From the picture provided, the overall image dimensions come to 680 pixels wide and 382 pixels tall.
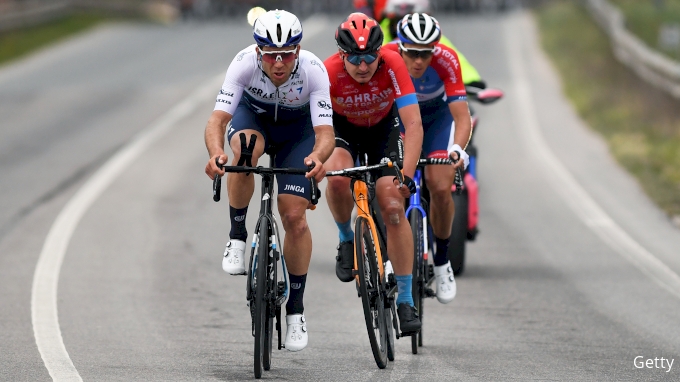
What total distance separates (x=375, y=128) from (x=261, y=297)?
1760mm

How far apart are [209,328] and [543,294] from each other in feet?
9.98

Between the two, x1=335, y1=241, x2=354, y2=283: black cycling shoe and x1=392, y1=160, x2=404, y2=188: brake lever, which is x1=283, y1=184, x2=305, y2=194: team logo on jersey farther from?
x1=335, y1=241, x2=354, y2=283: black cycling shoe

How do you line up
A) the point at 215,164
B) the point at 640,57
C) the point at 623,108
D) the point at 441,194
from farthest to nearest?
the point at 640,57, the point at 623,108, the point at 441,194, the point at 215,164

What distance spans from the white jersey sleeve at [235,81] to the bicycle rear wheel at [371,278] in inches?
40.8

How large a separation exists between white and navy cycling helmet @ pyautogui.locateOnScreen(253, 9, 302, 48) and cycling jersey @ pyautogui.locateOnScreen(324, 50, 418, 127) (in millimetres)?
802

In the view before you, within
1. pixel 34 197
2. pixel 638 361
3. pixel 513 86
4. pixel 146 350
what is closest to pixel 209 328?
pixel 146 350

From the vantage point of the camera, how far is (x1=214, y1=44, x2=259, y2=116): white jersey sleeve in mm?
6938

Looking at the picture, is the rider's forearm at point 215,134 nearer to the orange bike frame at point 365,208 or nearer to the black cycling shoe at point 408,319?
the orange bike frame at point 365,208

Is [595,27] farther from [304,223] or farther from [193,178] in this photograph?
[304,223]

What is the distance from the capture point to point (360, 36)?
23.4 ft

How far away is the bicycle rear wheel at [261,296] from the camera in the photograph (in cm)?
658

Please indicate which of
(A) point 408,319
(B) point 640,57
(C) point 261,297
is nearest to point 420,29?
(A) point 408,319

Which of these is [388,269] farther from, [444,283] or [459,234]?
[459,234]

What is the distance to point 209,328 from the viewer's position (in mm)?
8219
